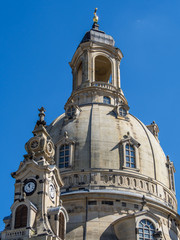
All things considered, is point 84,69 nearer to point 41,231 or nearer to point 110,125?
point 110,125

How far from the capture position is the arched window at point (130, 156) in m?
56.7

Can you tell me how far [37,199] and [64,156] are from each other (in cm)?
1165

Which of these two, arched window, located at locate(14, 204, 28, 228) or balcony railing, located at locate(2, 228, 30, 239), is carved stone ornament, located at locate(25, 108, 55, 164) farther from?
balcony railing, located at locate(2, 228, 30, 239)

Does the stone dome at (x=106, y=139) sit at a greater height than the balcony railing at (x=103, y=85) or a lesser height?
lesser

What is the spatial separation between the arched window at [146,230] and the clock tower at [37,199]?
6879 mm

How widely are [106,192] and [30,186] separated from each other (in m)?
8.50

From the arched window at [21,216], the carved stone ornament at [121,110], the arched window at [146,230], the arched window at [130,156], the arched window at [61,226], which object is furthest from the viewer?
the carved stone ornament at [121,110]

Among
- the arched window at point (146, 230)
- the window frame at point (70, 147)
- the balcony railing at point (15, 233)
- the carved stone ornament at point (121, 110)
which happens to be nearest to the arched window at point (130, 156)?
the carved stone ornament at point (121, 110)

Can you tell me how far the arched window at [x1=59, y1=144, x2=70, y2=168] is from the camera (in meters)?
56.9

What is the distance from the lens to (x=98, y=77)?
73.9 metres

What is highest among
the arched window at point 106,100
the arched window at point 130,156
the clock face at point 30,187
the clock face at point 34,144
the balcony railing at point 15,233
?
the arched window at point 106,100

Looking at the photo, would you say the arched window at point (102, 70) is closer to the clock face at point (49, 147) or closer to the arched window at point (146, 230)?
the clock face at point (49, 147)

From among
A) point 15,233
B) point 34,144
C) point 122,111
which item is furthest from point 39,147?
point 122,111

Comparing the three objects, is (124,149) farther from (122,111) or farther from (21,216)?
(21,216)
